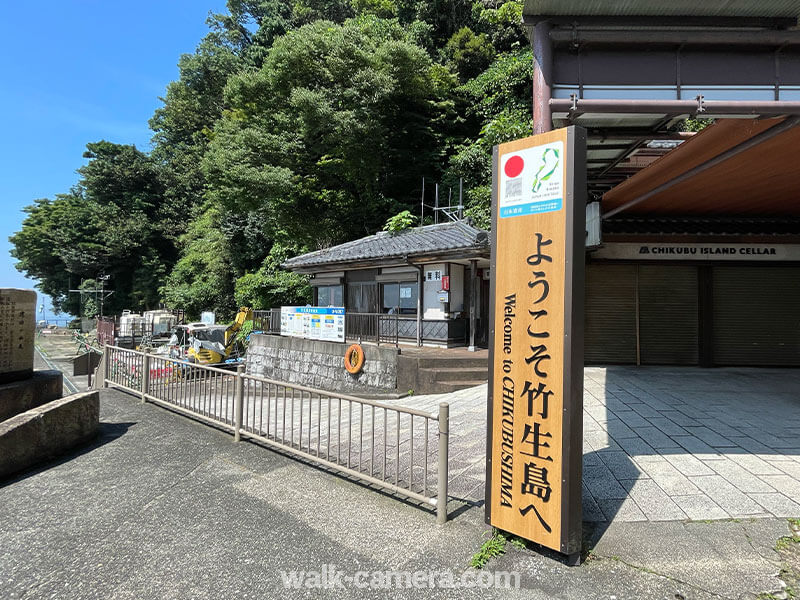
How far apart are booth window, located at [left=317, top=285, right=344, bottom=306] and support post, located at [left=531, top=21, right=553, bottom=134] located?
13.0 meters

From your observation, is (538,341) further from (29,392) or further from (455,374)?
(29,392)

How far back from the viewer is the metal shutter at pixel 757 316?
987cm

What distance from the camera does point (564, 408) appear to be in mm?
2816

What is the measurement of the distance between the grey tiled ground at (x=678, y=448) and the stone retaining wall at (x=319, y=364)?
2.04 metres

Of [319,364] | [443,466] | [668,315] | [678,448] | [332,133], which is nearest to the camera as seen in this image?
[443,466]

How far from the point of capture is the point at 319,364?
12.0 m

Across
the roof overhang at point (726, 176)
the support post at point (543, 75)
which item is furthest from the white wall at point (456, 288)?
the support post at point (543, 75)

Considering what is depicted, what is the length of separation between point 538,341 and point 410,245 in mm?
10530

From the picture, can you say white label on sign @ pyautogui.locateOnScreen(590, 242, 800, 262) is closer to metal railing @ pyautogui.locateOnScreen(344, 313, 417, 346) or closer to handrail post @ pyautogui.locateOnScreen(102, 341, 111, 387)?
metal railing @ pyautogui.locateOnScreen(344, 313, 417, 346)

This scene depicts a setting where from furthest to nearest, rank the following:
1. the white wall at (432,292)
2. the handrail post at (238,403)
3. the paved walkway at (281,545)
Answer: the white wall at (432,292) → the handrail post at (238,403) → the paved walkway at (281,545)

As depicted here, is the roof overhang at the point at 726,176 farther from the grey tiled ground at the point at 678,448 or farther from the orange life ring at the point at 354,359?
the orange life ring at the point at 354,359

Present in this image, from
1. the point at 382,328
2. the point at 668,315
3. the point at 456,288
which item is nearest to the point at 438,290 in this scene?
the point at 456,288

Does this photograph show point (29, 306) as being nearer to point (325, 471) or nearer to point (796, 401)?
point (325, 471)

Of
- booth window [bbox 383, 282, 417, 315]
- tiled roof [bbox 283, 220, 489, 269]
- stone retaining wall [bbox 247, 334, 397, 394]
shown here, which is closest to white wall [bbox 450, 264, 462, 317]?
tiled roof [bbox 283, 220, 489, 269]
